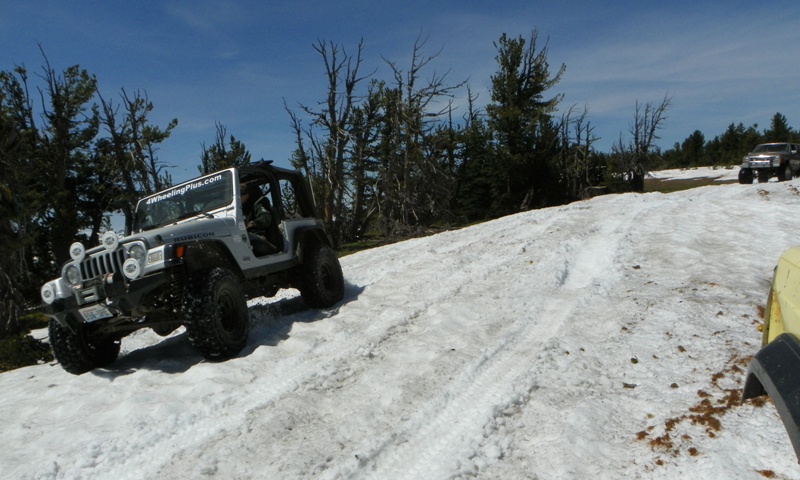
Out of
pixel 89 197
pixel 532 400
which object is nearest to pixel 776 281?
pixel 532 400

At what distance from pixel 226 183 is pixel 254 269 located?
126 centimetres

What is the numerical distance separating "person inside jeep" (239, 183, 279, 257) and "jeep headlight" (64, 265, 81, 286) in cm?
203

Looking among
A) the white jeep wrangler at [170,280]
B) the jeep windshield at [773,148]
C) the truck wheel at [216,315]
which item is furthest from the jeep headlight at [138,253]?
the jeep windshield at [773,148]

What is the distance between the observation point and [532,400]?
424 cm

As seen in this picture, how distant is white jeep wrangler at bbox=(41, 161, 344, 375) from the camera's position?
17.4ft

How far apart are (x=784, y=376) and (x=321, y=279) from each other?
622cm

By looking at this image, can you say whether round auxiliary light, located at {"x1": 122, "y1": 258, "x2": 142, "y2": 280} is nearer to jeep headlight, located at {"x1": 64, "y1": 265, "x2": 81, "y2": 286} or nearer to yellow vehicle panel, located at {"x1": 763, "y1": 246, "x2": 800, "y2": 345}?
jeep headlight, located at {"x1": 64, "y1": 265, "x2": 81, "y2": 286}

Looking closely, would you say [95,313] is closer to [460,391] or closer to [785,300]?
[460,391]

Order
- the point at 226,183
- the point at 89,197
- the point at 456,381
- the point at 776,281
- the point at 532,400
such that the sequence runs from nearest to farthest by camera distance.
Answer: the point at 776,281 → the point at 532,400 → the point at 456,381 → the point at 226,183 → the point at 89,197

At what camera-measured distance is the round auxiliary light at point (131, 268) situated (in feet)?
17.0

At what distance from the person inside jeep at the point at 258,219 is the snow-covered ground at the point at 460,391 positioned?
103cm

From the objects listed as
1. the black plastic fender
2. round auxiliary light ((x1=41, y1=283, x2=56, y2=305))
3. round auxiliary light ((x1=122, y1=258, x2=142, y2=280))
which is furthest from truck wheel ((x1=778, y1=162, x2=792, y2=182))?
round auxiliary light ((x1=41, y1=283, x2=56, y2=305))

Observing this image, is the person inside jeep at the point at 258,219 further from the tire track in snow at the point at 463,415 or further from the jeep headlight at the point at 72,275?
the tire track in snow at the point at 463,415

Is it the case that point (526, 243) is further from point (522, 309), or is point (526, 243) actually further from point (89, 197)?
point (89, 197)
